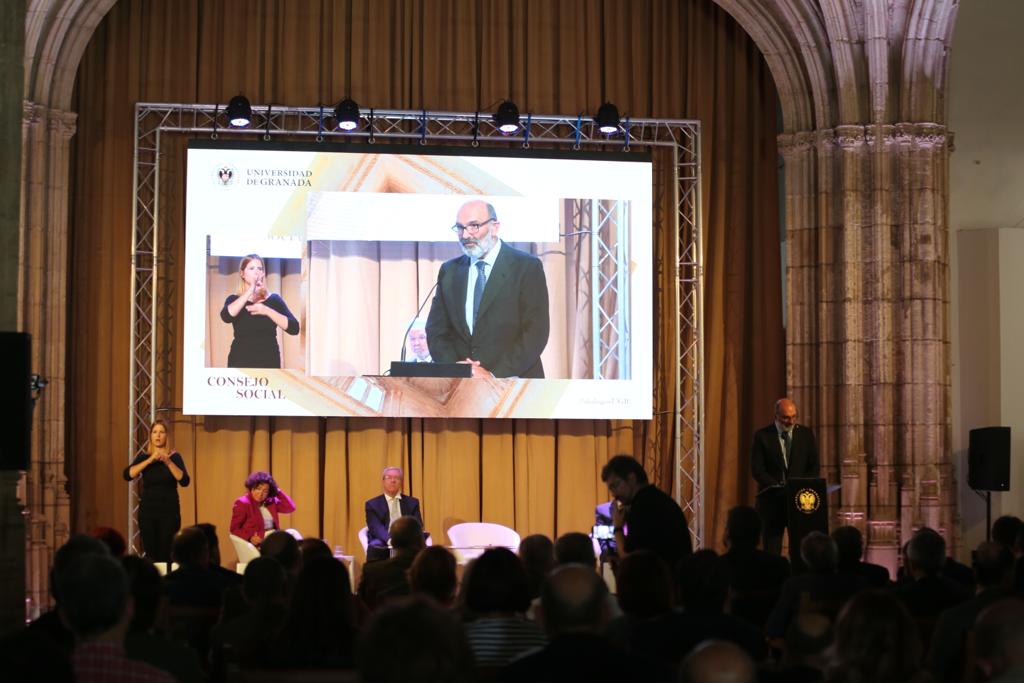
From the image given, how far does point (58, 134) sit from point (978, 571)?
29.9 ft

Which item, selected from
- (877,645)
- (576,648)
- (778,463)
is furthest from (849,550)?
(778,463)

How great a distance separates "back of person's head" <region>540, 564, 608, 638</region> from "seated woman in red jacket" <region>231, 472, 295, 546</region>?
7.23 m

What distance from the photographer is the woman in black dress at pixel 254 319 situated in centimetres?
1204

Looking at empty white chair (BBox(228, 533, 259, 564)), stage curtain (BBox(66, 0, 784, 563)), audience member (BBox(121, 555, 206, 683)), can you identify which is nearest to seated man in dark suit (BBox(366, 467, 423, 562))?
empty white chair (BBox(228, 533, 259, 564))

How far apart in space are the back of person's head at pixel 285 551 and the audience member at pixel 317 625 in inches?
60.2

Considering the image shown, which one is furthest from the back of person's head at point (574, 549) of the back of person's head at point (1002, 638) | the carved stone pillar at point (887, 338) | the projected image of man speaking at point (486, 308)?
the projected image of man speaking at point (486, 308)

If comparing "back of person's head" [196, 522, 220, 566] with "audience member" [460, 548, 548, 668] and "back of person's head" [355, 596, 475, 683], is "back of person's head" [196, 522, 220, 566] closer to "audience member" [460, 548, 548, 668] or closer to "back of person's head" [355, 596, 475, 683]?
"audience member" [460, 548, 548, 668]

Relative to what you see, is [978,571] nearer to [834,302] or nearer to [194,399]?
[834,302]

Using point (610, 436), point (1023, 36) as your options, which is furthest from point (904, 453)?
point (1023, 36)

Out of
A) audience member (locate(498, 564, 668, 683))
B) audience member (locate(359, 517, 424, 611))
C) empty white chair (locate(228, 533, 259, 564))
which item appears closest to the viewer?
audience member (locate(498, 564, 668, 683))

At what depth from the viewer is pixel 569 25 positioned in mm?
13148

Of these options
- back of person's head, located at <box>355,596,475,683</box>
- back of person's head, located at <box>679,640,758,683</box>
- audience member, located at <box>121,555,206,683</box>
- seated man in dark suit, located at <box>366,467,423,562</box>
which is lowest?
seated man in dark suit, located at <box>366,467,423,562</box>

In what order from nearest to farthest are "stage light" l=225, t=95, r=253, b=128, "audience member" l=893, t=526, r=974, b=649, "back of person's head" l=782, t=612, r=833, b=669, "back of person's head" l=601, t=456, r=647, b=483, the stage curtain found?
"back of person's head" l=782, t=612, r=833, b=669 → "audience member" l=893, t=526, r=974, b=649 → "back of person's head" l=601, t=456, r=647, b=483 → "stage light" l=225, t=95, r=253, b=128 → the stage curtain

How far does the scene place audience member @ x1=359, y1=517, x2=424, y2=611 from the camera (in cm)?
569
